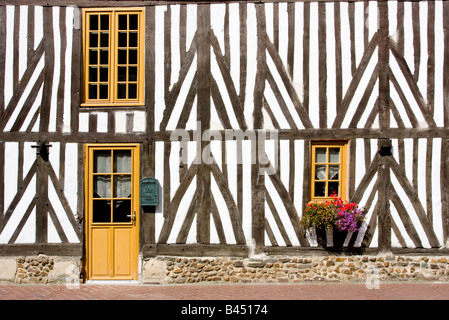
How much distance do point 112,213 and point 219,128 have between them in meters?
2.22

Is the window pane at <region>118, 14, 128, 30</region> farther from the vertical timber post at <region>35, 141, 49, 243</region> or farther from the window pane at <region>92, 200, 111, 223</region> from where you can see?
the window pane at <region>92, 200, 111, 223</region>

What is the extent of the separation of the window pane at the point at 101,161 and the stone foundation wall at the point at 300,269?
1783 millimetres

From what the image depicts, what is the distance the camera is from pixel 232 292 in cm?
660

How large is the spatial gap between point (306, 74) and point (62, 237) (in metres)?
4.76

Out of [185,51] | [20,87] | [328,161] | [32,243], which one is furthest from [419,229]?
[20,87]

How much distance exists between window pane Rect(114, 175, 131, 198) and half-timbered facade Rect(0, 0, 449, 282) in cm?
2

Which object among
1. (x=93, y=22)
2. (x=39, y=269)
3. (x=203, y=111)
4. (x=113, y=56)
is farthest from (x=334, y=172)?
(x=39, y=269)

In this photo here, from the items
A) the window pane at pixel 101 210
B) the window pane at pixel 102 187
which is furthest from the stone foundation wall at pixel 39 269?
the window pane at pixel 102 187

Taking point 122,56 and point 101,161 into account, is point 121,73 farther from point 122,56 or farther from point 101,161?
point 101,161

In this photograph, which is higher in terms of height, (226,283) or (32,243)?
(32,243)

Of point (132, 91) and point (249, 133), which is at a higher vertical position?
point (132, 91)

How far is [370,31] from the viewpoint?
7258 mm
